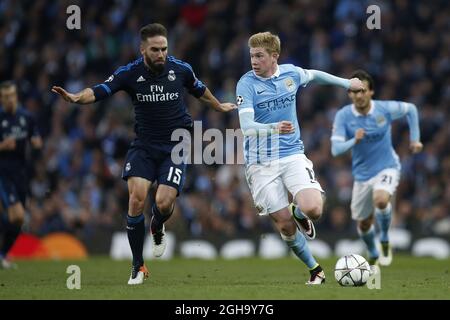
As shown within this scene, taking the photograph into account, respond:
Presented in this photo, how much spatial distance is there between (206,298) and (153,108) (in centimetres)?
273

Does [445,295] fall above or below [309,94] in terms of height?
below

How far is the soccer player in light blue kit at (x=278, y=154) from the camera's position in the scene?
9.81 meters

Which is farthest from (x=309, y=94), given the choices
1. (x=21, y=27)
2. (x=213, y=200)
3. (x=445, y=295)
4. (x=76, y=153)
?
(x=445, y=295)

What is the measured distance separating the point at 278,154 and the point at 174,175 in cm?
118

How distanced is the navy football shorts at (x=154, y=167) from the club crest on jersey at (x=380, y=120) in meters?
3.93

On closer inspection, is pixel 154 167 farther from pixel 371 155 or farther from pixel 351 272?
pixel 371 155

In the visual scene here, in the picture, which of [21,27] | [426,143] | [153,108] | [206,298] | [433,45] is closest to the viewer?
[206,298]

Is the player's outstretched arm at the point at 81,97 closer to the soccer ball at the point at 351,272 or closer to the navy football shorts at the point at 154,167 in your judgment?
the navy football shorts at the point at 154,167

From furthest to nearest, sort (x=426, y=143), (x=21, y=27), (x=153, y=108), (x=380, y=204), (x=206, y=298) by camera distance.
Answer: (x=21, y=27) < (x=426, y=143) < (x=380, y=204) < (x=153, y=108) < (x=206, y=298)

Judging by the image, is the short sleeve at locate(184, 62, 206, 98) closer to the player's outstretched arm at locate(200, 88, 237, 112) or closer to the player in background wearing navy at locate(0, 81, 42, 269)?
the player's outstretched arm at locate(200, 88, 237, 112)

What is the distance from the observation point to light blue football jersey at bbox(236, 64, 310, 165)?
9984mm

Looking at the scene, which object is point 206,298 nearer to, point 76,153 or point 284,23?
point 76,153

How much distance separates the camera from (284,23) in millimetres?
21562

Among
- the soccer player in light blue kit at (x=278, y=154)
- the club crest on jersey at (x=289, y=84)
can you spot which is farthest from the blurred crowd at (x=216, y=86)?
the club crest on jersey at (x=289, y=84)
